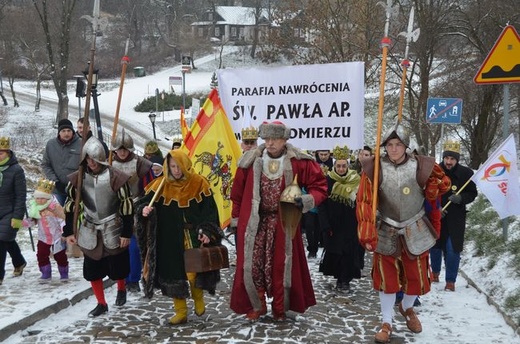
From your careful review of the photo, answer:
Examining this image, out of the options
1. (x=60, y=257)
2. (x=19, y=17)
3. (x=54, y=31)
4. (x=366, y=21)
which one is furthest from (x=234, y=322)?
(x=19, y=17)

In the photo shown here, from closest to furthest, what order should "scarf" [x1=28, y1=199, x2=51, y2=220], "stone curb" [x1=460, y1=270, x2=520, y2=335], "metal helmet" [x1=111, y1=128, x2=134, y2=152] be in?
1. "stone curb" [x1=460, y1=270, x2=520, y2=335]
2. "metal helmet" [x1=111, y1=128, x2=134, y2=152]
3. "scarf" [x1=28, y1=199, x2=51, y2=220]

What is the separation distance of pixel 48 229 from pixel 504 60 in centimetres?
621

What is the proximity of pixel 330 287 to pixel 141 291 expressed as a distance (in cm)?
239

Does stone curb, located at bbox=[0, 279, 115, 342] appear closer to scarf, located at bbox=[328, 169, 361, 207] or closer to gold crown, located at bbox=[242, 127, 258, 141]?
gold crown, located at bbox=[242, 127, 258, 141]

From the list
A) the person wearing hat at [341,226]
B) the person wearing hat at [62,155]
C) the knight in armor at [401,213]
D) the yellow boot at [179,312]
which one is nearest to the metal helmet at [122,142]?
the person wearing hat at [62,155]

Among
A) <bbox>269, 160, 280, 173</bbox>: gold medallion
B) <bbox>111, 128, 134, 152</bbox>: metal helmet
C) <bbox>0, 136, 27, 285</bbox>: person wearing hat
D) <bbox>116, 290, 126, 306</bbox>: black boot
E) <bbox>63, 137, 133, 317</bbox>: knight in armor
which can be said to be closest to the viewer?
<bbox>269, 160, 280, 173</bbox>: gold medallion

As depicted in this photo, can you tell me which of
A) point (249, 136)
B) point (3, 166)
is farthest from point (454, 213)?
point (3, 166)

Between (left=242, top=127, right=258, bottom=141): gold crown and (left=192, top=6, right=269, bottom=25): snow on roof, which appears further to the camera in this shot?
(left=192, top=6, right=269, bottom=25): snow on roof

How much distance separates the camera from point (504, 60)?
7.88 metres

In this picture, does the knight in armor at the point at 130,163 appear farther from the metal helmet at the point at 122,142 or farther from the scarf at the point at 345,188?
the scarf at the point at 345,188

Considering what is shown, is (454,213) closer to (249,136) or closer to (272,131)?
(249,136)

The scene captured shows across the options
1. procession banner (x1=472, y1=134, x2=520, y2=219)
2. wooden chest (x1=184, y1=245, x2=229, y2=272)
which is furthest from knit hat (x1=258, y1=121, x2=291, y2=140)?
procession banner (x1=472, y1=134, x2=520, y2=219)

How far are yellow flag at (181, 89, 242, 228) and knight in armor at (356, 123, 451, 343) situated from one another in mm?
3430

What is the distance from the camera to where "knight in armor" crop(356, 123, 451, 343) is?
5531mm
